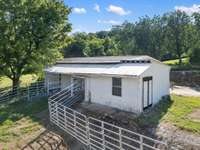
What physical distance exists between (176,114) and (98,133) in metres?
5.21

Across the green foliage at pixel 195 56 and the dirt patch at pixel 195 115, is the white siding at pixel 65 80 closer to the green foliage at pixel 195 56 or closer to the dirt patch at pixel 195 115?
the dirt patch at pixel 195 115

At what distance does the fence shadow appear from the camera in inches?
458

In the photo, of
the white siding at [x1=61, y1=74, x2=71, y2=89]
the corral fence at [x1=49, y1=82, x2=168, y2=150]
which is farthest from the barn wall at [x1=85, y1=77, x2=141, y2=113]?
the white siding at [x1=61, y1=74, x2=71, y2=89]

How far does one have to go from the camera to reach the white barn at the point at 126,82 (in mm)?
14609

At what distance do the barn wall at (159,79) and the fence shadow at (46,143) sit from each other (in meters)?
6.30

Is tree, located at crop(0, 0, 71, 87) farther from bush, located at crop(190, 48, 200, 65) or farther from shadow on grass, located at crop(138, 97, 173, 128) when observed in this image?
bush, located at crop(190, 48, 200, 65)

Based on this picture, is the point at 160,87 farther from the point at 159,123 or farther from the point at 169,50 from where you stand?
the point at 169,50

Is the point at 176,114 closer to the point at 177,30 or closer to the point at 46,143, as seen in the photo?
the point at 46,143

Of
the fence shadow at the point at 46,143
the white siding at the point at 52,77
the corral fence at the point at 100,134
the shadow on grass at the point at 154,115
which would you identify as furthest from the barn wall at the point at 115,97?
the white siding at the point at 52,77

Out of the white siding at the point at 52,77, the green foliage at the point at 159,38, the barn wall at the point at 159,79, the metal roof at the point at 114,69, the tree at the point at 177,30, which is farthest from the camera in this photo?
the tree at the point at 177,30

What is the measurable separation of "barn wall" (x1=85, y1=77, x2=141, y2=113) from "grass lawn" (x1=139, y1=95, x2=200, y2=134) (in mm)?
1128

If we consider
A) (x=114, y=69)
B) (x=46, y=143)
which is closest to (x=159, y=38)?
(x=114, y=69)

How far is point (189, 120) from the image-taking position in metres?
13.2

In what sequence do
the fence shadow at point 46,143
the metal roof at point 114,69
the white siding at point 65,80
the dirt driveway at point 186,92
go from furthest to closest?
the white siding at point 65,80 < the dirt driveway at point 186,92 < the metal roof at point 114,69 < the fence shadow at point 46,143
